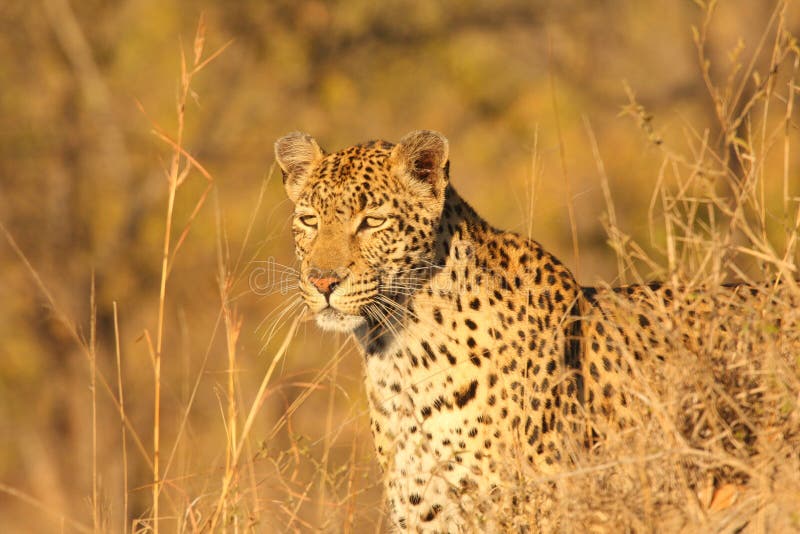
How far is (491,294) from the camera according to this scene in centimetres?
596

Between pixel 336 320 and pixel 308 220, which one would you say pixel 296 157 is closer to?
pixel 308 220

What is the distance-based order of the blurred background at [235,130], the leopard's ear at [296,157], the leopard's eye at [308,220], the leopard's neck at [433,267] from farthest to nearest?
the blurred background at [235,130]
the leopard's ear at [296,157]
the leopard's eye at [308,220]
the leopard's neck at [433,267]

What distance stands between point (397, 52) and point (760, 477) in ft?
50.3

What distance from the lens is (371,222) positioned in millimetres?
6148

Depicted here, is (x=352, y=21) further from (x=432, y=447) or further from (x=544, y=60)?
(x=432, y=447)

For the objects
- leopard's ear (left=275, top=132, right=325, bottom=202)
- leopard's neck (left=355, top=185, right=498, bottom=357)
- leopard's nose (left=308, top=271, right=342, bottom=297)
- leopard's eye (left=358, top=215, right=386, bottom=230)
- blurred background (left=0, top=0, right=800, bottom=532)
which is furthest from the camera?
blurred background (left=0, top=0, right=800, bottom=532)

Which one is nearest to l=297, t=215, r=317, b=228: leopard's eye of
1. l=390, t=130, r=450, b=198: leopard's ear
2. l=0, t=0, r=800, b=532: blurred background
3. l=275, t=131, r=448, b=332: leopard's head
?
l=275, t=131, r=448, b=332: leopard's head

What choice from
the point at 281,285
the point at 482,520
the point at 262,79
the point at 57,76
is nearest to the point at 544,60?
the point at 262,79

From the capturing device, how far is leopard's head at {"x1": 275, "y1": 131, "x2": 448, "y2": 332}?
5.88m

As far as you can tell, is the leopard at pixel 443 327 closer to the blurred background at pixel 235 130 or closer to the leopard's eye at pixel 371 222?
the leopard's eye at pixel 371 222

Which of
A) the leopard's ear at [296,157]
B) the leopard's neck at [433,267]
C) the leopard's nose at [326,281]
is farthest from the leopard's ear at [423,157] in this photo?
the leopard's nose at [326,281]

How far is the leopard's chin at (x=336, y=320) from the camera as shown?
19.2 feet

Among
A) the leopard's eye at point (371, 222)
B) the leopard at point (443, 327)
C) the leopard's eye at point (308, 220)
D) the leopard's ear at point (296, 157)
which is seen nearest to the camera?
the leopard at point (443, 327)

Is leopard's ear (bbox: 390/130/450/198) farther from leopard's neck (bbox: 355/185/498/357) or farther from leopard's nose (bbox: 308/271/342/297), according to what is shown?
leopard's nose (bbox: 308/271/342/297)
